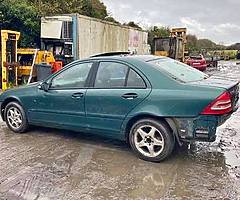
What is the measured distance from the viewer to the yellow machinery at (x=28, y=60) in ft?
39.1

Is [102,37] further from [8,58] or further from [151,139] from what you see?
[151,139]

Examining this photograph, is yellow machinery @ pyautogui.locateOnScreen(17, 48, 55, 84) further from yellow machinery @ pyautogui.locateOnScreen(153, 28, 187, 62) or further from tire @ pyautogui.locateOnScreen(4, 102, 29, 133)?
yellow machinery @ pyautogui.locateOnScreen(153, 28, 187, 62)

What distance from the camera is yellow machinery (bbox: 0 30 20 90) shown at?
428 inches

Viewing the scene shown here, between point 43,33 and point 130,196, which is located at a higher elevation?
point 43,33

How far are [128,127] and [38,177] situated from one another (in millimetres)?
1482

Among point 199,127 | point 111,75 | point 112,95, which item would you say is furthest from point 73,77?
point 199,127

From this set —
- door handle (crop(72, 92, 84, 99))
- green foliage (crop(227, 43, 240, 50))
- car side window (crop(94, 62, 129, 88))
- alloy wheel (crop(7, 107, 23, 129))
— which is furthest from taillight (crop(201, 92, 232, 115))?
green foliage (crop(227, 43, 240, 50))

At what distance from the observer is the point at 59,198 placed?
3328mm

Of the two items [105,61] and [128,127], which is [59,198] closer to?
[128,127]

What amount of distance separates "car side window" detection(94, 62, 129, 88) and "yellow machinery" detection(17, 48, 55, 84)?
25.0ft

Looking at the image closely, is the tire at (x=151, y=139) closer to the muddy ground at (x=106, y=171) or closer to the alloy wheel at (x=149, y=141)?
the alloy wheel at (x=149, y=141)

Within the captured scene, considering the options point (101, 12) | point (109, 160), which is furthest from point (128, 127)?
point (101, 12)

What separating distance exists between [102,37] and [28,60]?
5.13 metres

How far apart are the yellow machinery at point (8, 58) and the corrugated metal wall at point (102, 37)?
339cm
